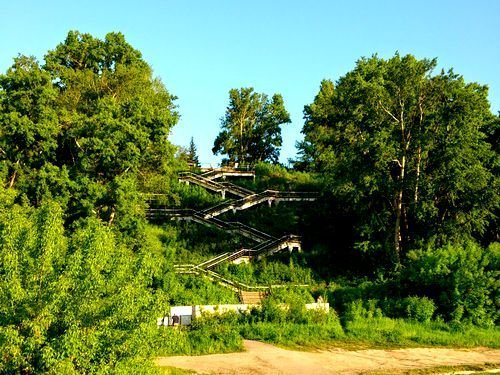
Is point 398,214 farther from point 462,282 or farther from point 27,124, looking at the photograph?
point 27,124

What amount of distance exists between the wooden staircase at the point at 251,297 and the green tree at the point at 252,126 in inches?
1547

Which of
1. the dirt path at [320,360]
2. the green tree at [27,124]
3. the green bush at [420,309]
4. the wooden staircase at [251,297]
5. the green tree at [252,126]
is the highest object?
the green tree at [252,126]

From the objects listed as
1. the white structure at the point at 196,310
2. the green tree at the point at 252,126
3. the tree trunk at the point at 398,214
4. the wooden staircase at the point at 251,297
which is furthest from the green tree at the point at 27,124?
the green tree at the point at 252,126

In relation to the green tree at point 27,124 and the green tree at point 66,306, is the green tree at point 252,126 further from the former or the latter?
the green tree at point 66,306

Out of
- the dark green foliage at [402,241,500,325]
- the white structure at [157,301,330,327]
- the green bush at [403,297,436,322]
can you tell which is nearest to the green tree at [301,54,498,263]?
the dark green foliage at [402,241,500,325]

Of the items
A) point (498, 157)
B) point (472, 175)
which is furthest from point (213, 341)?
point (498, 157)

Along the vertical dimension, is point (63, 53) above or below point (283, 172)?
above

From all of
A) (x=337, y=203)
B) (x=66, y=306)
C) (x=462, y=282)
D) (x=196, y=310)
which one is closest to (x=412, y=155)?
A: (x=337, y=203)

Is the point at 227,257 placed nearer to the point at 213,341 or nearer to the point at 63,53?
the point at 213,341

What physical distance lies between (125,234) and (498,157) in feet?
88.3

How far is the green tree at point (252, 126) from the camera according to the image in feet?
234

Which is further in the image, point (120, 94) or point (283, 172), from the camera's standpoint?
point (283, 172)

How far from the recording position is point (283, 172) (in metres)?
59.0

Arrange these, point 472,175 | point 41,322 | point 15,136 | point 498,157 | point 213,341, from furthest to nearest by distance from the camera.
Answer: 1. point 498,157
2. point 472,175
3. point 15,136
4. point 213,341
5. point 41,322
